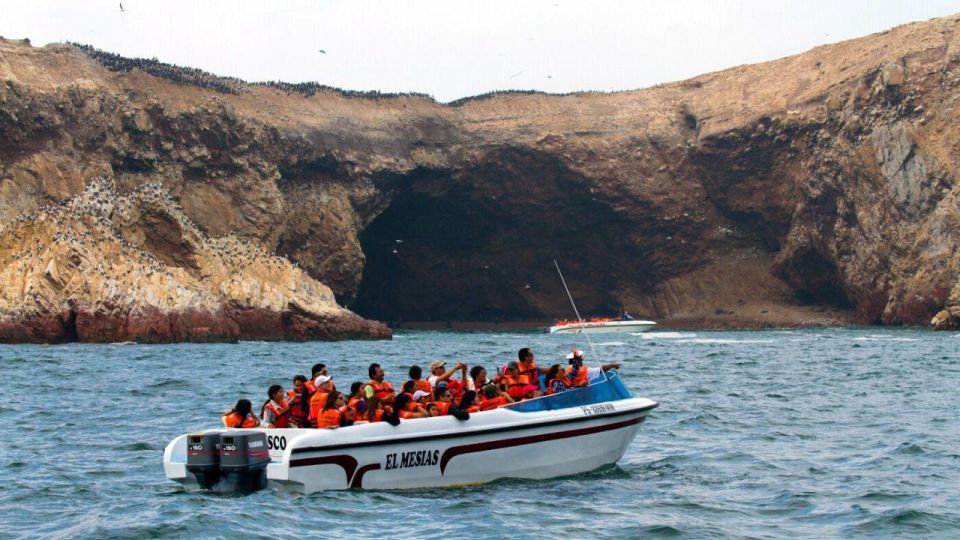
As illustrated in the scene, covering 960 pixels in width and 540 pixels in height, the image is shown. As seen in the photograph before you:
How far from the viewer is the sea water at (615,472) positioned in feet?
45.3

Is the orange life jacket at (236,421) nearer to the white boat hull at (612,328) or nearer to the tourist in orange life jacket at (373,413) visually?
the tourist in orange life jacket at (373,413)

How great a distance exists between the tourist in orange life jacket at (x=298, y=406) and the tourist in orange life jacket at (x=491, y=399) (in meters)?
2.40

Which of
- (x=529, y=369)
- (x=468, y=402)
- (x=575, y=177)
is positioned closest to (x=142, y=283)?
(x=575, y=177)

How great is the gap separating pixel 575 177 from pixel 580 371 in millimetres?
63112

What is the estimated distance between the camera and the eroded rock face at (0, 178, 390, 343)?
161 feet

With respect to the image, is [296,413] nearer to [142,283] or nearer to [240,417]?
[240,417]

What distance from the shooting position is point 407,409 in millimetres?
16000

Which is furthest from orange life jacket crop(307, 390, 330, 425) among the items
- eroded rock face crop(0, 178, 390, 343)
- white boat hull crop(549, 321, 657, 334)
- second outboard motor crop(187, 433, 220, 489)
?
white boat hull crop(549, 321, 657, 334)

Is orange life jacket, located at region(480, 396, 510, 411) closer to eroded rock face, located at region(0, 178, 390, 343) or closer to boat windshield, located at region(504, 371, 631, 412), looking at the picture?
boat windshield, located at region(504, 371, 631, 412)

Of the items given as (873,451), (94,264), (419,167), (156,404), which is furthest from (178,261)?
(873,451)

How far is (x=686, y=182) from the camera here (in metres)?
84.2

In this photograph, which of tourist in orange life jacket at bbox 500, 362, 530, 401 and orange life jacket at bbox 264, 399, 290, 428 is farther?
tourist in orange life jacket at bbox 500, 362, 530, 401

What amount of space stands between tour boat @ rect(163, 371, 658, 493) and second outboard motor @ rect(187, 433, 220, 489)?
0.01 m

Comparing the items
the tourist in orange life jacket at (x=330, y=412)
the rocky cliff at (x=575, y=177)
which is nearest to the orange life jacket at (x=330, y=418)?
the tourist in orange life jacket at (x=330, y=412)
